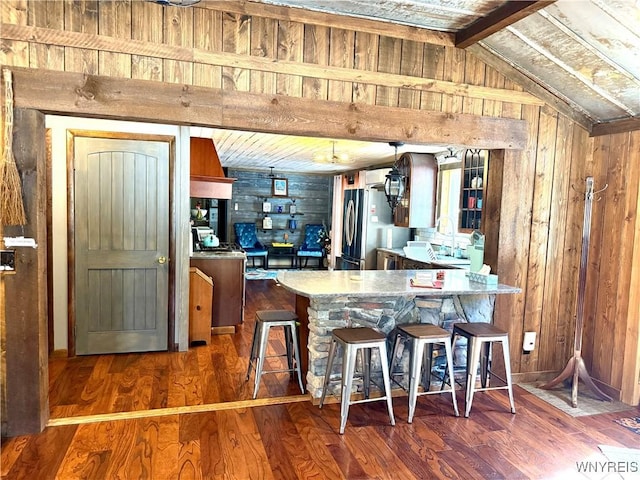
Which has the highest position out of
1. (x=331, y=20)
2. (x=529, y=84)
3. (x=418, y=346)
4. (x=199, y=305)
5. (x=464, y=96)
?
(x=331, y=20)

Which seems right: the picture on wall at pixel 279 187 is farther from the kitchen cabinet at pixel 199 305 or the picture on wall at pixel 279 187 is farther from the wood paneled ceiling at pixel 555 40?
the wood paneled ceiling at pixel 555 40

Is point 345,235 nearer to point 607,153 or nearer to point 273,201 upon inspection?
Answer: point 273,201

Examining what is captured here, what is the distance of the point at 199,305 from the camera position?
4.33 metres

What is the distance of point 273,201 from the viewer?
1017 centimetres

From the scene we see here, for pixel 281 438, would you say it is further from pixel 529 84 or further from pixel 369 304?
pixel 529 84

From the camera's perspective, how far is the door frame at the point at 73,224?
3.72 m

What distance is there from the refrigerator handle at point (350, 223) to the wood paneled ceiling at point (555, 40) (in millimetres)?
4166

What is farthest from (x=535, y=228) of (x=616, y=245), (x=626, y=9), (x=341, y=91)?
(x=341, y=91)

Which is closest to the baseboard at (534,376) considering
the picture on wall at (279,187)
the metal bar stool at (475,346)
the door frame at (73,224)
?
the metal bar stool at (475,346)

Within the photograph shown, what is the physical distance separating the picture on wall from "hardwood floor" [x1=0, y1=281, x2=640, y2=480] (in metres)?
6.93

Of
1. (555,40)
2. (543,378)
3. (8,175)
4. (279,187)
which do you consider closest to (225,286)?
(8,175)

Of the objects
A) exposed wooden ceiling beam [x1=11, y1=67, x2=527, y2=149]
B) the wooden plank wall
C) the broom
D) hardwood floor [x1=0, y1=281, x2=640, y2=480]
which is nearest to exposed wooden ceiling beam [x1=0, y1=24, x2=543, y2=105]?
the wooden plank wall

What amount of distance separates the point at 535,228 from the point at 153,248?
127 inches

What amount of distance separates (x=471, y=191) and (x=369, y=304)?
9.38 feet
